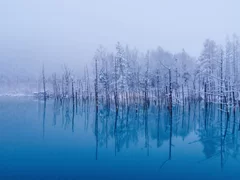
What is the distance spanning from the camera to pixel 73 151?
55.2 feet

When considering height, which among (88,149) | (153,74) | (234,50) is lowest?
(88,149)

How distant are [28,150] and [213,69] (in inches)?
1972

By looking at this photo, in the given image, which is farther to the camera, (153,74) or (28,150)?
(153,74)

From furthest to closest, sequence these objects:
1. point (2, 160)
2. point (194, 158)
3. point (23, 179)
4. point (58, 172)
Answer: point (194, 158), point (2, 160), point (58, 172), point (23, 179)

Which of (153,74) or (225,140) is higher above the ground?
(153,74)

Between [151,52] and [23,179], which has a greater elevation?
[151,52]

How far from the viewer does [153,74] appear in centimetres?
6500

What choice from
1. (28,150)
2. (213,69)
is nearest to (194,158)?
(28,150)

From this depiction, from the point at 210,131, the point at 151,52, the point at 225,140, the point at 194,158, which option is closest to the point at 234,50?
the point at 151,52

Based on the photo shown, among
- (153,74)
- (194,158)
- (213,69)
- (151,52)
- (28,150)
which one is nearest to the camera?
(194,158)

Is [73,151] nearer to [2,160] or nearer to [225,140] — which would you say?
[2,160]

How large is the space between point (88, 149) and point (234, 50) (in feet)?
169

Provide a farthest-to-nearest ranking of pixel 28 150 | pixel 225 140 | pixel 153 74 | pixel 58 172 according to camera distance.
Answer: pixel 153 74 → pixel 225 140 → pixel 28 150 → pixel 58 172

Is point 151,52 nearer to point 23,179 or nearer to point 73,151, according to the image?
point 73,151
